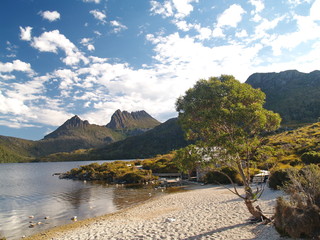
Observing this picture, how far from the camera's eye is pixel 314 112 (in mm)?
170750

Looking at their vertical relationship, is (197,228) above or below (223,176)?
below

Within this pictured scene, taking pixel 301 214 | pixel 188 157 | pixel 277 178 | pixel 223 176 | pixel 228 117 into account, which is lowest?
pixel 223 176

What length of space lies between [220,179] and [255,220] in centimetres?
3059

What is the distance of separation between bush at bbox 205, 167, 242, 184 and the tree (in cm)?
2641

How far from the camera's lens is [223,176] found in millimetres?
45094

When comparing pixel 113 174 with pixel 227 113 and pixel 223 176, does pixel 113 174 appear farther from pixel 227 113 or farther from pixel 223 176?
pixel 227 113

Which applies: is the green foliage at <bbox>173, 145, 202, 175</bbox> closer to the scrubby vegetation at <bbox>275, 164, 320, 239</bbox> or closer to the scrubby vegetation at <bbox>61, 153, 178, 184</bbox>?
the scrubby vegetation at <bbox>275, 164, 320, 239</bbox>

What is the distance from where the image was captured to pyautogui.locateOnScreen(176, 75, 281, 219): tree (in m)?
14.2

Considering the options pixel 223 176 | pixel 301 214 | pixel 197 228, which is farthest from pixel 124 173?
pixel 301 214

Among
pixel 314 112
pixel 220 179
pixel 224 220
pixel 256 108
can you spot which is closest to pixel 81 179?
pixel 220 179

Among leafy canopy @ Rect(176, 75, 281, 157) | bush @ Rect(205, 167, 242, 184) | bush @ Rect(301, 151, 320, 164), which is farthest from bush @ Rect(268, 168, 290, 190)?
leafy canopy @ Rect(176, 75, 281, 157)

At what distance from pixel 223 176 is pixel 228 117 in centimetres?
3373

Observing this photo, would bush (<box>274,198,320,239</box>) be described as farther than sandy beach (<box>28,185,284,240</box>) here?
No

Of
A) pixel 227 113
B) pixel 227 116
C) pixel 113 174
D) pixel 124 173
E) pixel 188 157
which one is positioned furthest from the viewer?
pixel 113 174
